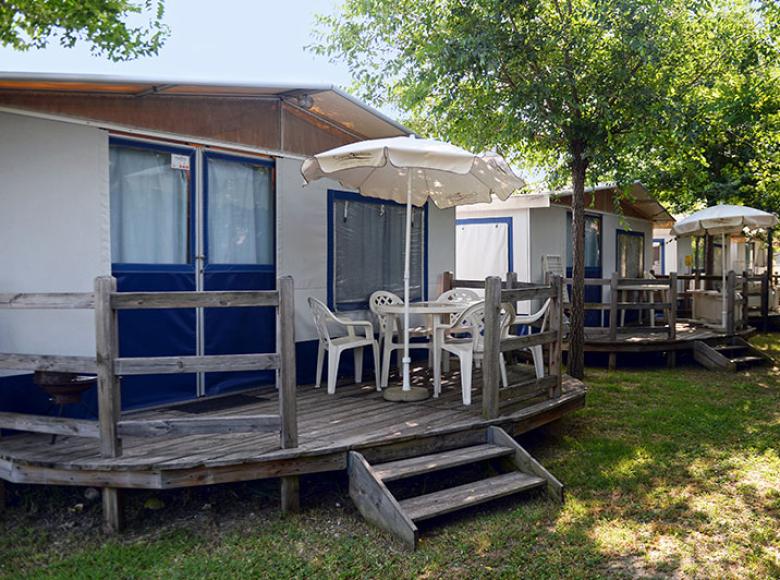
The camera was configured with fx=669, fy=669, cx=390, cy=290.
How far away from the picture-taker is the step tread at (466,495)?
379 centimetres

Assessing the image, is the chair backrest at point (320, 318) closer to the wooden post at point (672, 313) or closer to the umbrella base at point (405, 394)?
the umbrella base at point (405, 394)

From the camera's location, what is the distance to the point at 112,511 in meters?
3.85

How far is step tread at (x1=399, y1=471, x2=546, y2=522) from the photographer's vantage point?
379 centimetres

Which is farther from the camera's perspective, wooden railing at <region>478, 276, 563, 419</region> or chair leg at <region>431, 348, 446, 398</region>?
chair leg at <region>431, 348, 446, 398</region>

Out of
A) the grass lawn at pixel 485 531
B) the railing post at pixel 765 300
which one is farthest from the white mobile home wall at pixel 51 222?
the railing post at pixel 765 300

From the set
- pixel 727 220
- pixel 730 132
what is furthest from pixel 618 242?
pixel 730 132

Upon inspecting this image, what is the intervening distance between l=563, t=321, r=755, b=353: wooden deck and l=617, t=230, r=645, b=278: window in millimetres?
2673

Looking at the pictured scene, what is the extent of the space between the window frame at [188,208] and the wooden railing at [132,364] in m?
1.09

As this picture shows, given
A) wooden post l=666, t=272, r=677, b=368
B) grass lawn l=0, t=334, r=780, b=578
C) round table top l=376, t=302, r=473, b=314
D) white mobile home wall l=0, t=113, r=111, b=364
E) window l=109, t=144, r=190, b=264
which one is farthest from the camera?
wooden post l=666, t=272, r=677, b=368

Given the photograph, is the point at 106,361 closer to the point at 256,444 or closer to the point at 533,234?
the point at 256,444

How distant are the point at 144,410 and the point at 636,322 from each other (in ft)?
32.8

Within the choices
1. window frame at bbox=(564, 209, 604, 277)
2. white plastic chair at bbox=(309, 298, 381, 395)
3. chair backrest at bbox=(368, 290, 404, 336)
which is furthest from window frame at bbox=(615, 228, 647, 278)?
white plastic chair at bbox=(309, 298, 381, 395)

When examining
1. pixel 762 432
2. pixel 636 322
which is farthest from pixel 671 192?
pixel 762 432

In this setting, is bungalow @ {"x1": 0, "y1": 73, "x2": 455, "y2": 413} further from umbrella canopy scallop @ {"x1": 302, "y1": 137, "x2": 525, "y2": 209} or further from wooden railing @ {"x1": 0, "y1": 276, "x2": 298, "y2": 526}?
wooden railing @ {"x1": 0, "y1": 276, "x2": 298, "y2": 526}
